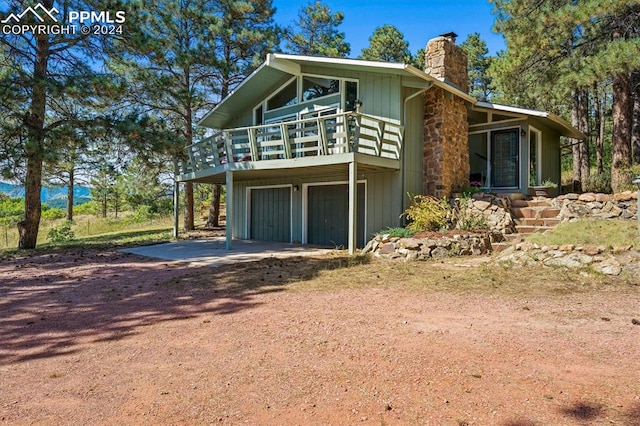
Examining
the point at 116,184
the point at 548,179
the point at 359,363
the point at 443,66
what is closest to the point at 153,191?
the point at 116,184

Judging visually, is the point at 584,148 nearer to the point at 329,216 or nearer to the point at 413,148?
the point at 413,148

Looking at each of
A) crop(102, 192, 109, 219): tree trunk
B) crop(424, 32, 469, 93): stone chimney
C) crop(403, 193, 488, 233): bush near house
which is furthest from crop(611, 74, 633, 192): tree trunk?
crop(102, 192, 109, 219): tree trunk

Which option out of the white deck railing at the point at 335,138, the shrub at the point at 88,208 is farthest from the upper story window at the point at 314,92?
the shrub at the point at 88,208

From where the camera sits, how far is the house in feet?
32.4

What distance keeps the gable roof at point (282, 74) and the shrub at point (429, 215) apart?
9.43 feet

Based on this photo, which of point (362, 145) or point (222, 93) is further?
point (222, 93)

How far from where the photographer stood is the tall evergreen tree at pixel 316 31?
24109 mm

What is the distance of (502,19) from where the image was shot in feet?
44.3

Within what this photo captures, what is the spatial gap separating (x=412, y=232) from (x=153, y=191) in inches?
713

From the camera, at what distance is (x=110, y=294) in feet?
19.5

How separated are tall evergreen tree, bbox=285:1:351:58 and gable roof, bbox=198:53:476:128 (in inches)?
429

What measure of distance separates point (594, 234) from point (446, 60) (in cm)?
623

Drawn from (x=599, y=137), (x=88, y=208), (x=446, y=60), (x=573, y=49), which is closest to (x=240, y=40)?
(x=446, y=60)

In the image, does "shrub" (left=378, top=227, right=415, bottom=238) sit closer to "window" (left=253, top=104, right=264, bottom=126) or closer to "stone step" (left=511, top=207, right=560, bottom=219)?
"stone step" (left=511, top=207, right=560, bottom=219)
